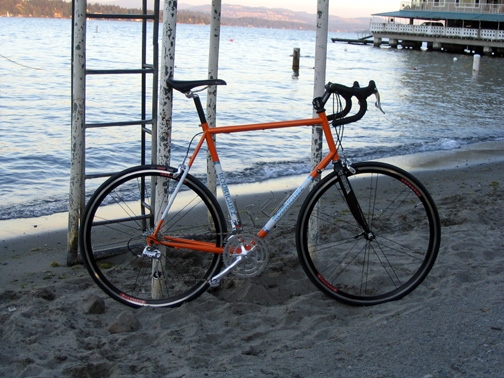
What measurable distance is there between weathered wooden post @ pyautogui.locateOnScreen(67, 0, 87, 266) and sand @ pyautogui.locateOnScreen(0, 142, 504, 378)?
43cm

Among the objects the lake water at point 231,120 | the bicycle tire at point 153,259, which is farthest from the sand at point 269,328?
the lake water at point 231,120

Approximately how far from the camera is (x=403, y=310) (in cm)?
355

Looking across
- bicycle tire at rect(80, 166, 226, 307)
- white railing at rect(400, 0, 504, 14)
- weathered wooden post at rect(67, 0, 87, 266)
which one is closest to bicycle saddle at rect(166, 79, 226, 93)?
bicycle tire at rect(80, 166, 226, 307)

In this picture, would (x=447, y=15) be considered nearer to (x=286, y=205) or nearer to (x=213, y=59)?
(x=213, y=59)

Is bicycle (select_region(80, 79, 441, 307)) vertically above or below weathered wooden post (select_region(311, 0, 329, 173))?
below

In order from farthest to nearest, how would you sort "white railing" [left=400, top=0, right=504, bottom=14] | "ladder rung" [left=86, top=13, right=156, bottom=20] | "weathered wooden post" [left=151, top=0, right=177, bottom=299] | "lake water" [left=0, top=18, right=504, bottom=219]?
"white railing" [left=400, top=0, right=504, bottom=14], "lake water" [left=0, top=18, right=504, bottom=219], "ladder rung" [left=86, top=13, right=156, bottom=20], "weathered wooden post" [left=151, top=0, right=177, bottom=299]

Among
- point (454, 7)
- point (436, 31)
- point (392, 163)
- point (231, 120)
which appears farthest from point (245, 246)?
point (454, 7)

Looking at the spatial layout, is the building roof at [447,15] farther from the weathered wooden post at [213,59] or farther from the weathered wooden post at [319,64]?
the weathered wooden post at [319,64]

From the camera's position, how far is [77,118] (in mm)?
4492

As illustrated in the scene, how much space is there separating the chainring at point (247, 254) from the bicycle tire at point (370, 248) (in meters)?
0.26

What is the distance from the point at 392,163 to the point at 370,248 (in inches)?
257

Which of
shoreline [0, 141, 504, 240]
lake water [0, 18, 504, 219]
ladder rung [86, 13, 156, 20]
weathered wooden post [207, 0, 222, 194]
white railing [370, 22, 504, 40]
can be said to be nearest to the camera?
ladder rung [86, 13, 156, 20]

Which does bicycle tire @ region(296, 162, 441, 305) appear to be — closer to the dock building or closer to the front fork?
the front fork

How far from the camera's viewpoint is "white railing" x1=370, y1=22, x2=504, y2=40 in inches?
2218
